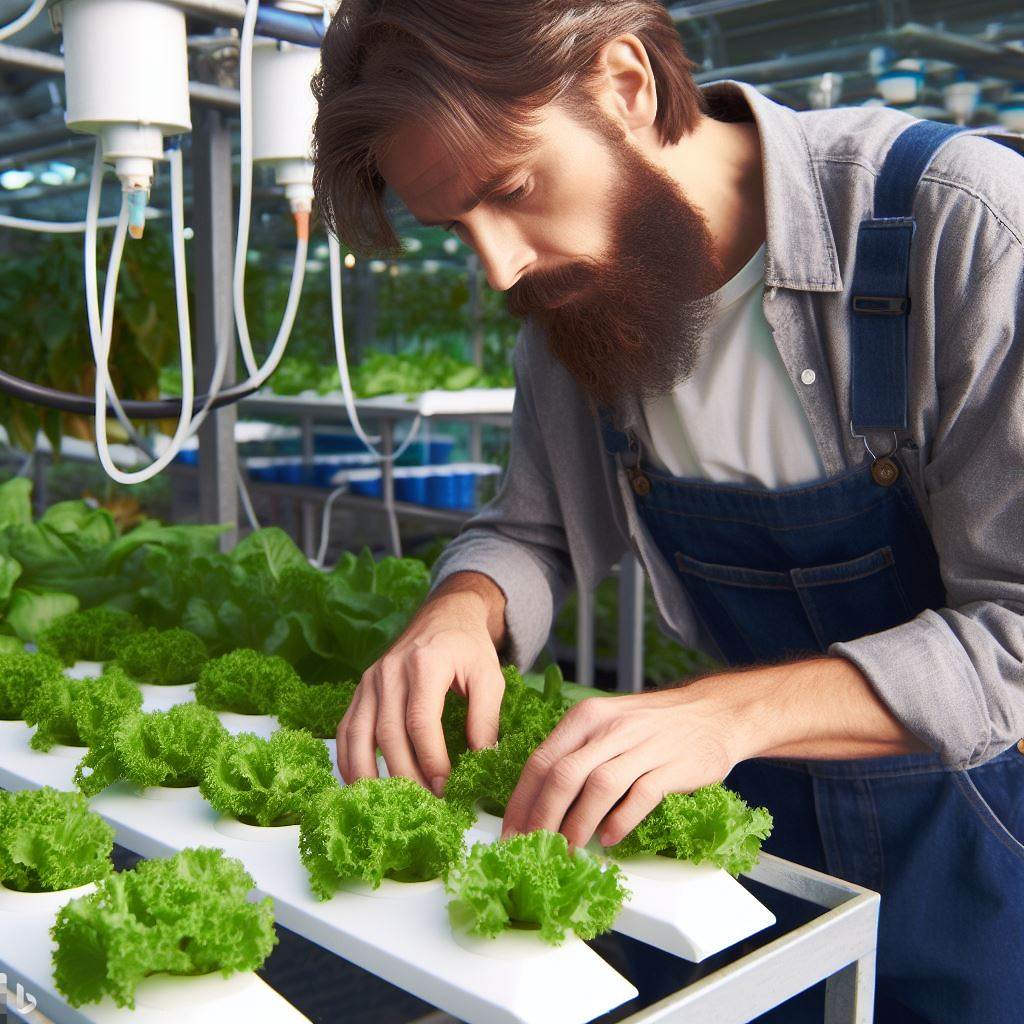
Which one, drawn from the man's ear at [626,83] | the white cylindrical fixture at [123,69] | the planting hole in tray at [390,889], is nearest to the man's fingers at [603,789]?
the planting hole in tray at [390,889]

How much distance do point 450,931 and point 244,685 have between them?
53cm

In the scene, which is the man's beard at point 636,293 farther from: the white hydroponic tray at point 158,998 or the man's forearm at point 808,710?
the white hydroponic tray at point 158,998

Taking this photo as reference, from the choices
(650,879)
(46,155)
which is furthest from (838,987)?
(46,155)

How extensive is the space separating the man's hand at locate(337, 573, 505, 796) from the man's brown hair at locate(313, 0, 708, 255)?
42 cm

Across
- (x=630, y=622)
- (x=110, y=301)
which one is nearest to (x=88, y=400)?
(x=110, y=301)

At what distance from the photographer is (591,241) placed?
109 centimetres

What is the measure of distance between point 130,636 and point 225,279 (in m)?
0.77

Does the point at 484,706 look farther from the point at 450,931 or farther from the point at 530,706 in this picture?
the point at 450,931

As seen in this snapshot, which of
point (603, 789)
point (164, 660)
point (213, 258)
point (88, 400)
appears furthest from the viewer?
point (213, 258)

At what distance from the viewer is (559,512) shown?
55.9 inches

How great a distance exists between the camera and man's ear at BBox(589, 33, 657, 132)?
3.49 ft

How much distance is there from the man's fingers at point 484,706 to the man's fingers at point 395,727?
0.18 feet

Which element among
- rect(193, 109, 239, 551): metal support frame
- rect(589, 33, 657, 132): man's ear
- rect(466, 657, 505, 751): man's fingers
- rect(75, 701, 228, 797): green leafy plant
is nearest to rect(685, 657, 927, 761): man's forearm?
rect(466, 657, 505, 751): man's fingers

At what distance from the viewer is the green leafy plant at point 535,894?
730mm
